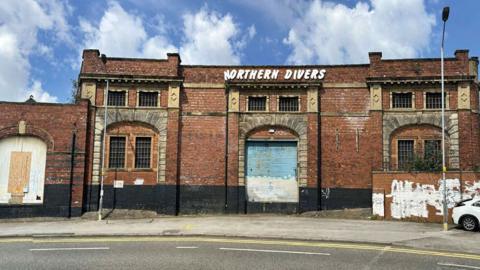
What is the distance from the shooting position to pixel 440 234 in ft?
53.0

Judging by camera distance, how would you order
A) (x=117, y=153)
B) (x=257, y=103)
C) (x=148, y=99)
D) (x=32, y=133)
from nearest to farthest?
(x=32, y=133), (x=117, y=153), (x=148, y=99), (x=257, y=103)

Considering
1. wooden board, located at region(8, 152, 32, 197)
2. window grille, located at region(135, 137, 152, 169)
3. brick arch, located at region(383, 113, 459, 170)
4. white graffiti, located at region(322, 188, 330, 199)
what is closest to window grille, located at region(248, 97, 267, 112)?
white graffiti, located at region(322, 188, 330, 199)

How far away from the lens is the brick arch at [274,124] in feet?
78.7

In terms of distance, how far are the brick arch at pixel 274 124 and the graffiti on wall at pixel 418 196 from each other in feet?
15.4

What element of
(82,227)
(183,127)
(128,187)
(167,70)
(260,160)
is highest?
(167,70)

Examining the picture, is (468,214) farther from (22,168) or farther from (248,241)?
(22,168)

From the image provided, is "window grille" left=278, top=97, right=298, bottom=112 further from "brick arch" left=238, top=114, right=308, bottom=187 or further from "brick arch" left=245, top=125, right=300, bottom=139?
"brick arch" left=245, top=125, right=300, bottom=139

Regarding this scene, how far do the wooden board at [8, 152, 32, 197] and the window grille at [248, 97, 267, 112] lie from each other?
512 inches

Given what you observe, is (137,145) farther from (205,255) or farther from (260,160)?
(205,255)

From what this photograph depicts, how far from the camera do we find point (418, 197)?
20.8 m

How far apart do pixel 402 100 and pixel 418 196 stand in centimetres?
614

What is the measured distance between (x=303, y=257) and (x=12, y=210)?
18053 millimetres

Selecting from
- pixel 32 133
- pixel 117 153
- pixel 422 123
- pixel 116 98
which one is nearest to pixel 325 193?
pixel 422 123

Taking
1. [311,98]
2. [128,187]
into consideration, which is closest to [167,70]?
[128,187]
